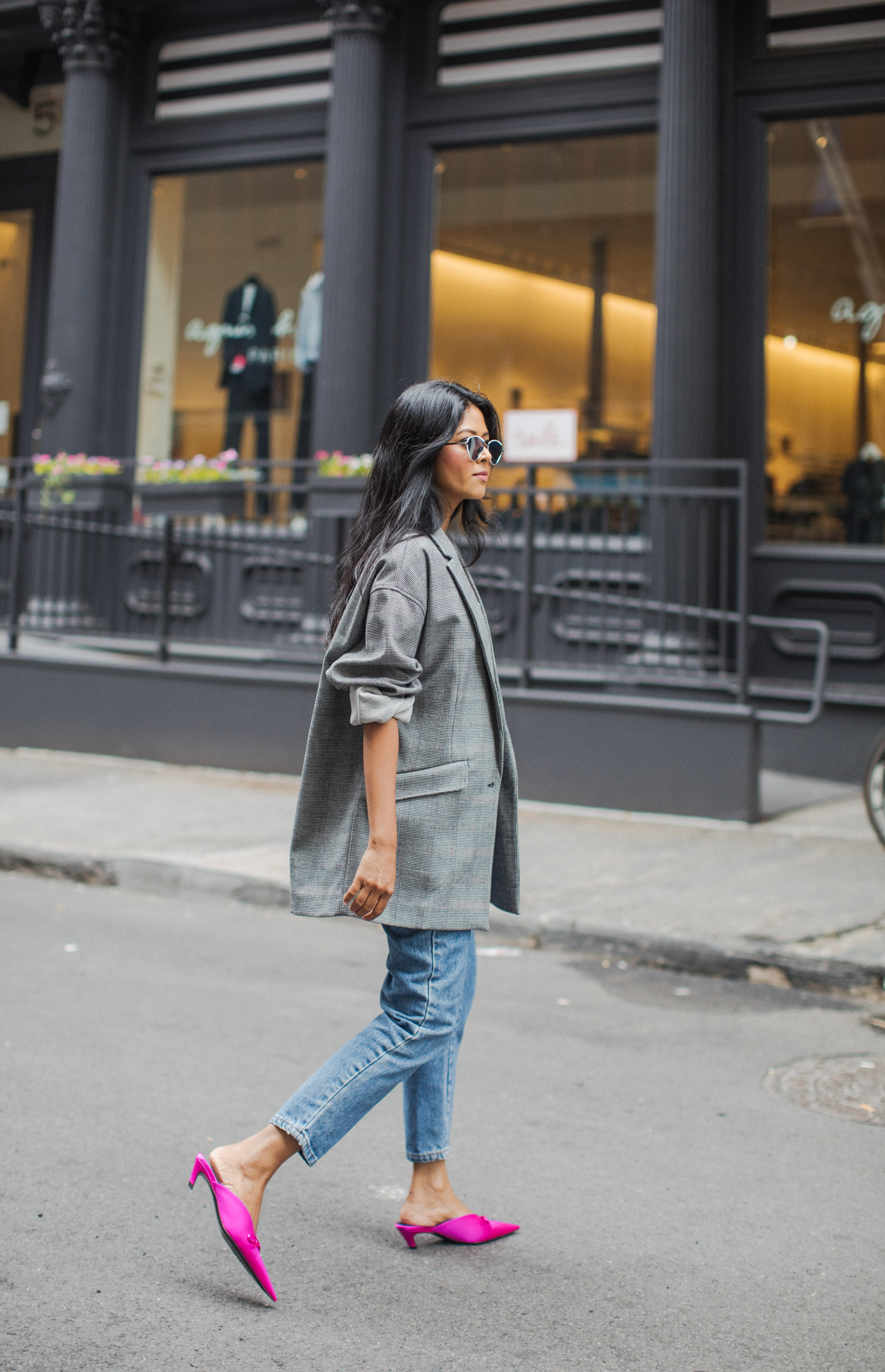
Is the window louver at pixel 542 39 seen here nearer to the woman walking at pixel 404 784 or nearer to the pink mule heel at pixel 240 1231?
the woman walking at pixel 404 784

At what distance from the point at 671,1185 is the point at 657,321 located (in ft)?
23.7

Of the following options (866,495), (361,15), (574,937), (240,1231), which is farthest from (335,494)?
(240,1231)

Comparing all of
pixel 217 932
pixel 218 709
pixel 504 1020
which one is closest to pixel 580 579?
pixel 218 709

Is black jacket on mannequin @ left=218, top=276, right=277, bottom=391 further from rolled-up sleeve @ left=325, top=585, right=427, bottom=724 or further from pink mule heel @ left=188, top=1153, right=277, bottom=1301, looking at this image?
pink mule heel @ left=188, top=1153, right=277, bottom=1301

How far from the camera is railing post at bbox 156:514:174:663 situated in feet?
33.0

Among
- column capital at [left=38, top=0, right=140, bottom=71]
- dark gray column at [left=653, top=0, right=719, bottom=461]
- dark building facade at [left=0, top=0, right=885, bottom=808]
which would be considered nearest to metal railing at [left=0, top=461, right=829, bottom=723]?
dark gray column at [left=653, top=0, right=719, bottom=461]

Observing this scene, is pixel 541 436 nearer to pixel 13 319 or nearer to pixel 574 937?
pixel 574 937

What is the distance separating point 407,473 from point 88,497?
9609 mm

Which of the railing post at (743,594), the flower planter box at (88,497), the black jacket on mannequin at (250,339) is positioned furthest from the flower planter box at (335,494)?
the railing post at (743,594)

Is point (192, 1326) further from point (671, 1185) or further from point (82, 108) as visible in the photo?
point (82, 108)

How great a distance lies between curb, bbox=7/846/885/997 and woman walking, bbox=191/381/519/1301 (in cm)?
278

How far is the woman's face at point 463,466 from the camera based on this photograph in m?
3.04

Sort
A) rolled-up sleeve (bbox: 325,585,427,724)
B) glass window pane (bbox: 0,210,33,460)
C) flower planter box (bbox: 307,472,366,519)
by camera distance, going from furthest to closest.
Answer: glass window pane (bbox: 0,210,33,460), flower planter box (bbox: 307,472,366,519), rolled-up sleeve (bbox: 325,585,427,724)

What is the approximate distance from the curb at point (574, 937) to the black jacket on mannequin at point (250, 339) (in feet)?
22.0
